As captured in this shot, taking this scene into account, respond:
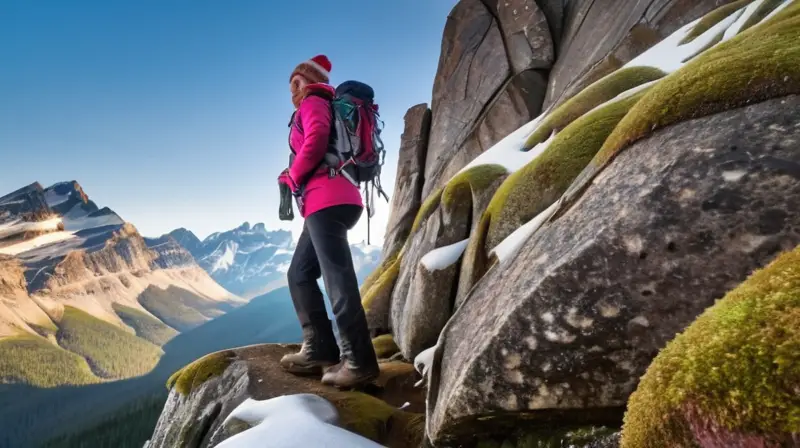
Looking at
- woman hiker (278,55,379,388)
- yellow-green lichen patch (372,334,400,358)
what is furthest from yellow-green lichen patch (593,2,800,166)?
yellow-green lichen patch (372,334,400,358)

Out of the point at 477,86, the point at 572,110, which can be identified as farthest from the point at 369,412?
the point at 477,86

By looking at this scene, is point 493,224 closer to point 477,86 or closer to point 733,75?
point 733,75

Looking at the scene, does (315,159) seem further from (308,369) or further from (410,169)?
(410,169)

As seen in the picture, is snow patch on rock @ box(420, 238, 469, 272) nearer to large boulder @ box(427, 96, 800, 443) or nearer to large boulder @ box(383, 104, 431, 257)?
large boulder @ box(427, 96, 800, 443)

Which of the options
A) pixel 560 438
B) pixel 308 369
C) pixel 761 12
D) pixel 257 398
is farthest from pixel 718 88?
pixel 761 12

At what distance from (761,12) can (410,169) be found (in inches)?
1027

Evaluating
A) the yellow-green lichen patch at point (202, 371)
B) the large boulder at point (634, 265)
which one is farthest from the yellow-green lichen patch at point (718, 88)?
the yellow-green lichen patch at point (202, 371)

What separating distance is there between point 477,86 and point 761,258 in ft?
104

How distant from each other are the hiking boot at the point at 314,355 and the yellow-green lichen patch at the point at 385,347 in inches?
142

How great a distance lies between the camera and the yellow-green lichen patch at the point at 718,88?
4379 millimetres

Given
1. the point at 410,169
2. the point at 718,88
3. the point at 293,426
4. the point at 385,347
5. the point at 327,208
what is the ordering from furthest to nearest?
the point at 410,169 < the point at 385,347 < the point at 327,208 < the point at 293,426 < the point at 718,88

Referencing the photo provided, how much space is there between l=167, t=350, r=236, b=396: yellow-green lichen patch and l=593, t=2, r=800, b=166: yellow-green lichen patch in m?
9.56

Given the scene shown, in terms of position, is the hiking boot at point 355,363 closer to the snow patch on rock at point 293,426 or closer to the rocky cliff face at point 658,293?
the snow patch on rock at point 293,426

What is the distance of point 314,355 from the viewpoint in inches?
362
